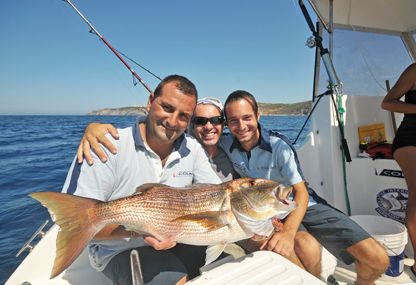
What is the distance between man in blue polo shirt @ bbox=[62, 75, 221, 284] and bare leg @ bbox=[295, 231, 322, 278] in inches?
35.5

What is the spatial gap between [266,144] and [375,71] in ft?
13.2

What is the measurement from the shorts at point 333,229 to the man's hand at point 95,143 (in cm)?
202

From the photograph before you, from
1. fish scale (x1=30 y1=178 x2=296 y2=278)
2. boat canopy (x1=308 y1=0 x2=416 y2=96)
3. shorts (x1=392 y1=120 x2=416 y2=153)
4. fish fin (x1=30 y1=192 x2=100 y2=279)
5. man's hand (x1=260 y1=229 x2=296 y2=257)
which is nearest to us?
fish fin (x1=30 y1=192 x2=100 y2=279)

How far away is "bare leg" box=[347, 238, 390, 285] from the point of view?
2.55 metres

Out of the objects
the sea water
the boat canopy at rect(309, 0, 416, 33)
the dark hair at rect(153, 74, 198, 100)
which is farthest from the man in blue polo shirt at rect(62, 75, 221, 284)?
Answer: the boat canopy at rect(309, 0, 416, 33)

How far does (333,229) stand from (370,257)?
377 millimetres

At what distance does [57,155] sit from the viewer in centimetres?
1476

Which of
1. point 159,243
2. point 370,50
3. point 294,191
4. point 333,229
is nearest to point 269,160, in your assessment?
point 294,191

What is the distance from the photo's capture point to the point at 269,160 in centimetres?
300

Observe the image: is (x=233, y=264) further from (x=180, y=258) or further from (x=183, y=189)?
(x=180, y=258)

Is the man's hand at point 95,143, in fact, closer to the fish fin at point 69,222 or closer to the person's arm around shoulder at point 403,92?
the fish fin at point 69,222

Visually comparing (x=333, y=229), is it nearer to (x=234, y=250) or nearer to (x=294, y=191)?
(x=294, y=191)

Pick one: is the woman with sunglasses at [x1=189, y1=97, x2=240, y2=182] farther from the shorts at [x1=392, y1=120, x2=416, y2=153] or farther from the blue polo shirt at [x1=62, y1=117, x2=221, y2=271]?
the shorts at [x1=392, y1=120, x2=416, y2=153]


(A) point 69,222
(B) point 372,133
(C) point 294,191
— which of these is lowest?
(C) point 294,191
